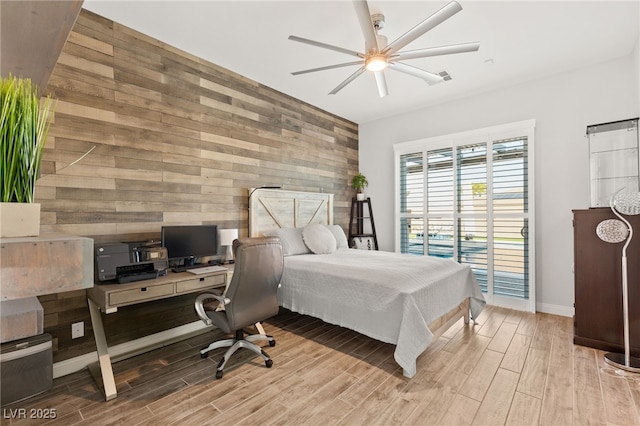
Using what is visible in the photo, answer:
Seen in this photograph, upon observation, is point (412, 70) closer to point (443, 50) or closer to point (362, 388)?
point (443, 50)

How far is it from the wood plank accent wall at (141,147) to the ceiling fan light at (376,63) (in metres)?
1.88

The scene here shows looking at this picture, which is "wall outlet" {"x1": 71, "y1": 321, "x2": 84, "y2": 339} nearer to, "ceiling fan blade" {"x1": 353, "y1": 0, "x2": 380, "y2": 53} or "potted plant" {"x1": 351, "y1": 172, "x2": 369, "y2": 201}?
"ceiling fan blade" {"x1": 353, "y1": 0, "x2": 380, "y2": 53}

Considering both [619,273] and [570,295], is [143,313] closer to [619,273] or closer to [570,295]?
[619,273]

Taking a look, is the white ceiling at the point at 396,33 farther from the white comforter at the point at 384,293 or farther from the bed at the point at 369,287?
the white comforter at the point at 384,293

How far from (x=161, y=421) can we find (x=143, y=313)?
1.29m

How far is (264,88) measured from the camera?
4.19m

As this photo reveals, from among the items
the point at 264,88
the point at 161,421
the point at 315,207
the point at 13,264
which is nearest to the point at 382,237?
the point at 315,207

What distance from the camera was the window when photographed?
4.03 metres

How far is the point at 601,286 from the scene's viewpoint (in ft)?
9.43

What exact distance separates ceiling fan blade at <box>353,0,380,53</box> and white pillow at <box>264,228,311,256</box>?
237 centimetres

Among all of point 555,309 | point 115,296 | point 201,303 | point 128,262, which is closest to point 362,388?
point 201,303

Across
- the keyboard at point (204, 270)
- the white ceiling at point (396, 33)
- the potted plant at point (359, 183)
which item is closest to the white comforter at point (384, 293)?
the keyboard at point (204, 270)

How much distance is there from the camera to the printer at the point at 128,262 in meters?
2.33

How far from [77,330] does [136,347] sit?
20.2 inches
